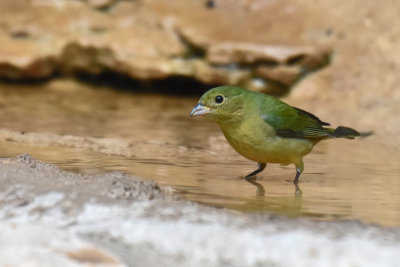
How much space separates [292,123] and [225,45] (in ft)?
10.3

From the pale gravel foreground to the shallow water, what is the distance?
0.48m

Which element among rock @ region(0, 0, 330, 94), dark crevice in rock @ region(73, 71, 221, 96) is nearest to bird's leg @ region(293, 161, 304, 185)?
rock @ region(0, 0, 330, 94)

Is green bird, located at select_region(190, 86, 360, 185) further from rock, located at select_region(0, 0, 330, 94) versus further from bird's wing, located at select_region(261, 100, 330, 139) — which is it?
rock, located at select_region(0, 0, 330, 94)

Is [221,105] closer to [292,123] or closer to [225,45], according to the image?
[292,123]

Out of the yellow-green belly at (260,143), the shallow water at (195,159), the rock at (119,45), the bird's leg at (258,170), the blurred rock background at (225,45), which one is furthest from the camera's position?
the rock at (119,45)

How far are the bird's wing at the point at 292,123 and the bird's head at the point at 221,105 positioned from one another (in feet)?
0.61

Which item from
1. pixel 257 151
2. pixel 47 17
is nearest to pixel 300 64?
pixel 47 17

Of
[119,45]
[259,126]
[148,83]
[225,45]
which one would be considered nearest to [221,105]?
[259,126]

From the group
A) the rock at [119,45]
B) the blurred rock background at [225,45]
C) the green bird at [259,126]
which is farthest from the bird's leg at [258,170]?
Result: the rock at [119,45]

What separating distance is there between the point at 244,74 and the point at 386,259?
5302mm

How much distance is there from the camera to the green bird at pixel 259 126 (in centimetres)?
474

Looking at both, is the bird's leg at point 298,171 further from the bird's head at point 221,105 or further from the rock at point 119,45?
the rock at point 119,45

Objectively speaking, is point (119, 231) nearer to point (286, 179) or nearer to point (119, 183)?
point (119, 183)

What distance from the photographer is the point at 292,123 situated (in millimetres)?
4941
